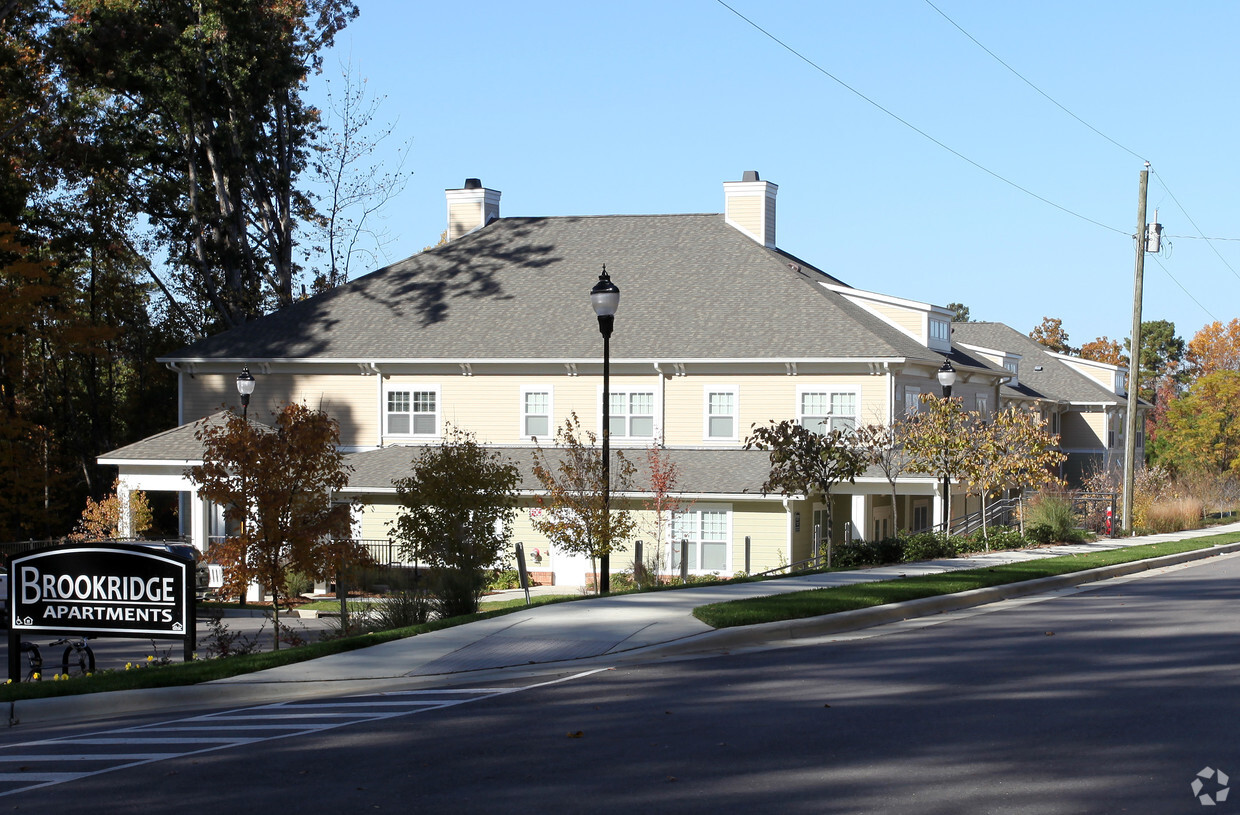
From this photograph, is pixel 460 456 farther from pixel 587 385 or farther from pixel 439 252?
pixel 439 252

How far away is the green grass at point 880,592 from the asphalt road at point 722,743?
1907 mm

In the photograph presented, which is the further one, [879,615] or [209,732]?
[879,615]

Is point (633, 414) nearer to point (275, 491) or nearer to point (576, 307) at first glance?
point (576, 307)

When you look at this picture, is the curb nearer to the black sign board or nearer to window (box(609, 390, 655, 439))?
the black sign board

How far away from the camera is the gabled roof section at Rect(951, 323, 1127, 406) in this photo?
2169 inches

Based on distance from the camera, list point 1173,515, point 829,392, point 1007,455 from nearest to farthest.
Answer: point 1007,455 < point 829,392 < point 1173,515

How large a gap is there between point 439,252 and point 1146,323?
78.5 metres

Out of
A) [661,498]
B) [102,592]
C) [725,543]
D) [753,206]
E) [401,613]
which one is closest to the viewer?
[102,592]

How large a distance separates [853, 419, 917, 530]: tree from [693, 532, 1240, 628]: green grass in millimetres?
4834

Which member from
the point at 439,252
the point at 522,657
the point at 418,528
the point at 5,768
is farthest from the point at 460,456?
the point at 439,252

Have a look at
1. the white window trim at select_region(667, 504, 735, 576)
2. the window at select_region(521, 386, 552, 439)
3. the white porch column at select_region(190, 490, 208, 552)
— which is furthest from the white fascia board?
the white window trim at select_region(667, 504, 735, 576)

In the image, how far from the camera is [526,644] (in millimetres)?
13758

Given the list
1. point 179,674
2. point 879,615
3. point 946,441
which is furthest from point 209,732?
point 946,441

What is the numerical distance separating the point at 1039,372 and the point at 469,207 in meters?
28.6
